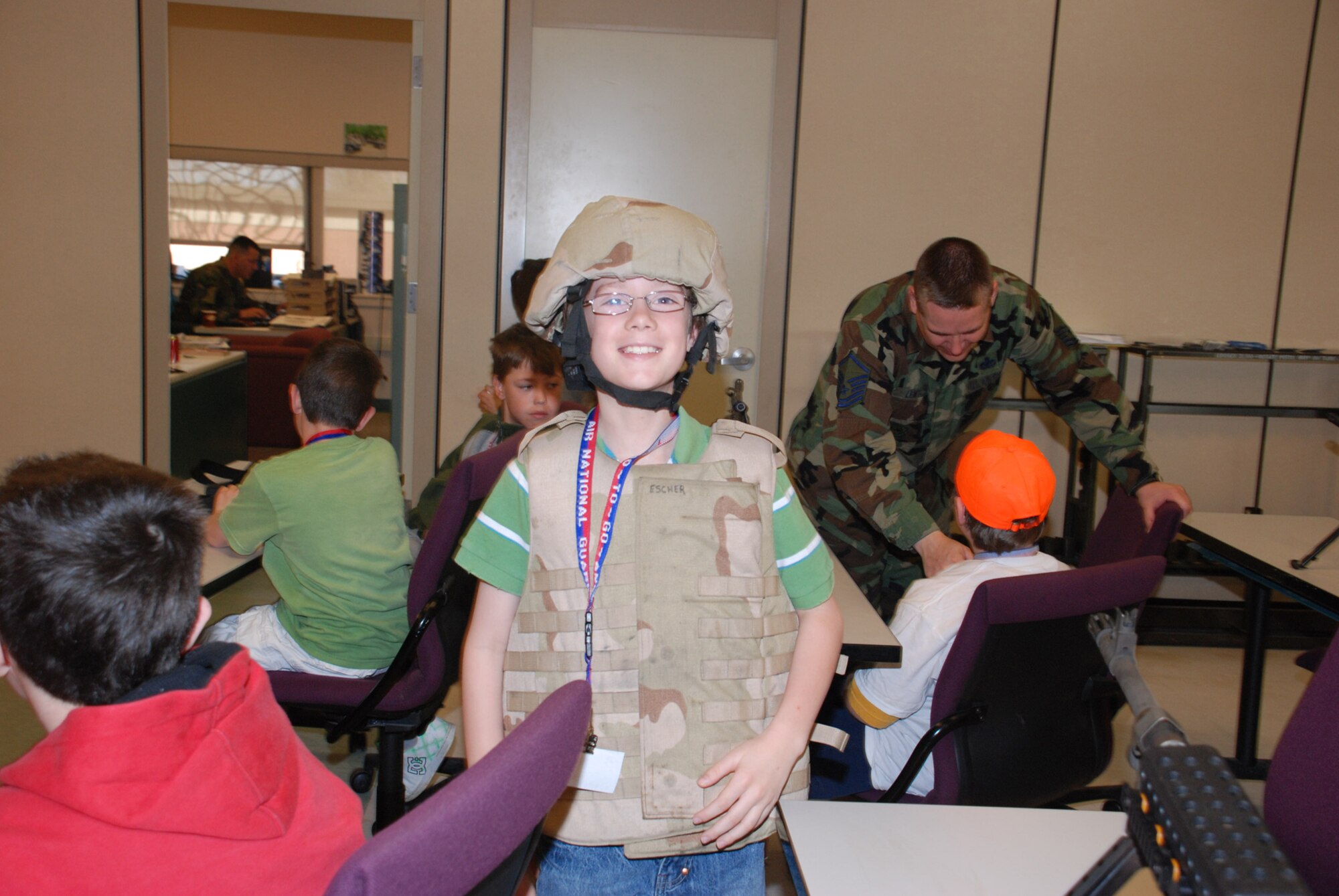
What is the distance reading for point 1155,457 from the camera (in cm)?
435

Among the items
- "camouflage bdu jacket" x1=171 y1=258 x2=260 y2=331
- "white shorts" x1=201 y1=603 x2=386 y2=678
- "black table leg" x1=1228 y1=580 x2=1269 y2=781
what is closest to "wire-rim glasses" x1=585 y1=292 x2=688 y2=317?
"white shorts" x1=201 y1=603 x2=386 y2=678

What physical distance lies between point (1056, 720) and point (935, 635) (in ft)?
0.85

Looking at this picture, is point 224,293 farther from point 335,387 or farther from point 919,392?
point 919,392

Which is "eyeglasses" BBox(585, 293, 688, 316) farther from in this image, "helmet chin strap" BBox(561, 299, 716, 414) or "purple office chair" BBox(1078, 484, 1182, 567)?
"purple office chair" BBox(1078, 484, 1182, 567)

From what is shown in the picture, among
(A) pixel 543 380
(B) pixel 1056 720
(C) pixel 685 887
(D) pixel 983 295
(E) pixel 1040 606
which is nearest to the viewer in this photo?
(C) pixel 685 887

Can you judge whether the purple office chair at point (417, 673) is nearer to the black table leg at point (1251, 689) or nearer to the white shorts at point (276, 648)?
the white shorts at point (276, 648)

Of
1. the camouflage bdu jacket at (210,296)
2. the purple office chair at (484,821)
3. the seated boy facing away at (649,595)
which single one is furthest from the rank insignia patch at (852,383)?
the camouflage bdu jacket at (210,296)

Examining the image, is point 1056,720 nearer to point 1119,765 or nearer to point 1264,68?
point 1119,765

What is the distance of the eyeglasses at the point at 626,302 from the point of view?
114 centimetres

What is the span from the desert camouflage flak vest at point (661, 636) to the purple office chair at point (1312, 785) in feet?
1.98

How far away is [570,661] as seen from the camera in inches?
44.7

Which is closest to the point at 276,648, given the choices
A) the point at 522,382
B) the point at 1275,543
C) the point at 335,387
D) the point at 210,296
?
the point at 335,387

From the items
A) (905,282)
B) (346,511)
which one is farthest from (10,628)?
(905,282)

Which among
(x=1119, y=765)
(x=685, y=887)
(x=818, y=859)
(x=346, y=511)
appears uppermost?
(x=346, y=511)
